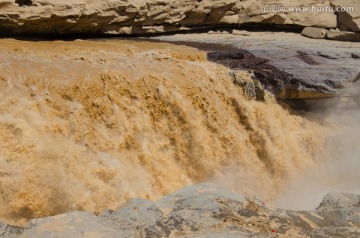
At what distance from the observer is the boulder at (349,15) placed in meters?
11.4

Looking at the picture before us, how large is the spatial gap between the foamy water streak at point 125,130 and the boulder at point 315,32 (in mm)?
4158

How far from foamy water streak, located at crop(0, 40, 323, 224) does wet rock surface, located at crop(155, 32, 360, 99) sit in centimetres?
45

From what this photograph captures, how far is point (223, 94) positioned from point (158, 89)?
1307 mm

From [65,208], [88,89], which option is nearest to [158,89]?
[88,89]

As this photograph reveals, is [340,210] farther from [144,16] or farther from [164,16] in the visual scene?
[164,16]

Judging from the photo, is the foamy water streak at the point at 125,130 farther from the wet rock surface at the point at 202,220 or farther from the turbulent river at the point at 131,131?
the wet rock surface at the point at 202,220

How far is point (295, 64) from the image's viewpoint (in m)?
8.75

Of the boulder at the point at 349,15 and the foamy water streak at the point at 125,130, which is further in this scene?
the boulder at the point at 349,15

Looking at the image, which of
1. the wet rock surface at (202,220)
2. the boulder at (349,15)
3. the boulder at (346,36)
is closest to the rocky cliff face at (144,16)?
the boulder at (349,15)

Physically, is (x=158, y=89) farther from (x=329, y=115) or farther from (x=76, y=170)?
(x=329, y=115)

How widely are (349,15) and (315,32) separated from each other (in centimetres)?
97

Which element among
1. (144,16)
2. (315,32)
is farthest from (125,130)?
(315,32)

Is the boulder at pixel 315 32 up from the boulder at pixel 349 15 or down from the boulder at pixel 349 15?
down

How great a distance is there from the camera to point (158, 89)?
704cm
